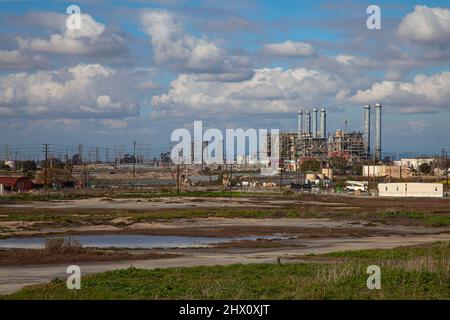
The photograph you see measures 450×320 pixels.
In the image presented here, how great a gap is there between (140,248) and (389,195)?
93992 mm

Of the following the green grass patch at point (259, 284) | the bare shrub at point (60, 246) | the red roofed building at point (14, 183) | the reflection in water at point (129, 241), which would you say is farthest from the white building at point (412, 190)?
the green grass patch at point (259, 284)

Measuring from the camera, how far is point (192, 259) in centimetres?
3584

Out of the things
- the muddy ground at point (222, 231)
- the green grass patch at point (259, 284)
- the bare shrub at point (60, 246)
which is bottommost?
the muddy ground at point (222, 231)

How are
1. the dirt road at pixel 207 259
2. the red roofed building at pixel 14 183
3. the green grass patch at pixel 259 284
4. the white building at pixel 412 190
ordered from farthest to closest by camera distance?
1. the red roofed building at pixel 14 183
2. the white building at pixel 412 190
3. the dirt road at pixel 207 259
4. the green grass patch at pixel 259 284

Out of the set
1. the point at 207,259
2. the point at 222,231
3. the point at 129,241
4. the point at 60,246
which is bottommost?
the point at 222,231

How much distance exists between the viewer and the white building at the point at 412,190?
128 metres

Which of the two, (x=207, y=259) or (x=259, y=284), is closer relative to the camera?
(x=259, y=284)

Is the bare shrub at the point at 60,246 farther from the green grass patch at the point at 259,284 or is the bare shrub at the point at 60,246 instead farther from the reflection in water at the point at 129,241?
the green grass patch at the point at 259,284

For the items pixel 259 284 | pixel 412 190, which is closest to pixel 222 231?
pixel 259 284

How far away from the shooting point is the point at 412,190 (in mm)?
130750

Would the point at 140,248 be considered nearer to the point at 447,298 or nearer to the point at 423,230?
the point at 447,298

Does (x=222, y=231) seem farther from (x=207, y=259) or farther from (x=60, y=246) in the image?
(x=207, y=259)

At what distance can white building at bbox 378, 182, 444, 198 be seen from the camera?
5059 inches
